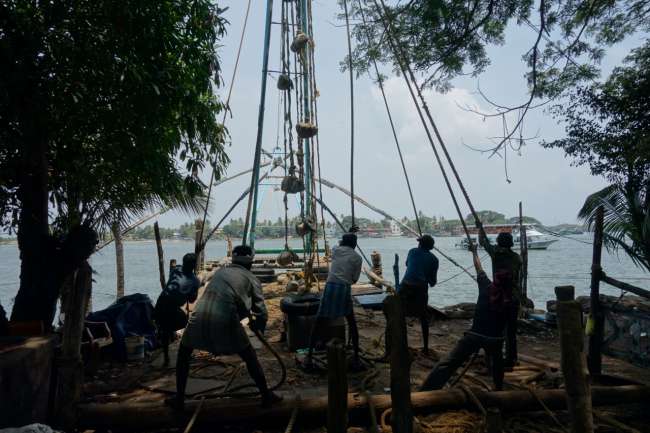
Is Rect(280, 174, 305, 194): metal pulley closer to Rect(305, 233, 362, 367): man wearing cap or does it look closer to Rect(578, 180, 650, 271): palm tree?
Rect(305, 233, 362, 367): man wearing cap

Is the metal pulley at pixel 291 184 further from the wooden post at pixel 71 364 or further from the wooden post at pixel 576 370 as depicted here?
the wooden post at pixel 576 370

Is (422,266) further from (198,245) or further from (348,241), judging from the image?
(198,245)

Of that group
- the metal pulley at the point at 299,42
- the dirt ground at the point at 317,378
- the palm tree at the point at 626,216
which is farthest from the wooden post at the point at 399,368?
the metal pulley at the point at 299,42


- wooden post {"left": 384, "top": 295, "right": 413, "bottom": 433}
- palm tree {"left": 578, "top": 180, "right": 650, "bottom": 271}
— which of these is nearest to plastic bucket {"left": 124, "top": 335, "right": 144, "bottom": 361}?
wooden post {"left": 384, "top": 295, "right": 413, "bottom": 433}

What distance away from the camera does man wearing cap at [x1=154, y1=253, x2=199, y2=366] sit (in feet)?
20.1

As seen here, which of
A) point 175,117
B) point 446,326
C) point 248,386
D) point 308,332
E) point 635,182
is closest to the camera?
point 248,386

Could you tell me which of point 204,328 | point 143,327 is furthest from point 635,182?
point 143,327

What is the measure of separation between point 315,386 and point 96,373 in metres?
3.12

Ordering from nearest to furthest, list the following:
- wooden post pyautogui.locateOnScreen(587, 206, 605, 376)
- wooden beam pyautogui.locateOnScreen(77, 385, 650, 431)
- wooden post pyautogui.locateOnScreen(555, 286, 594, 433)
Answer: wooden post pyautogui.locateOnScreen(555, 286, 594, 433) < wooden beam pyautogui.locateOnScreen(77, 385, 650, 431) < wooden post pyautogui.locateOnScreen(587, 206, 605, 376)

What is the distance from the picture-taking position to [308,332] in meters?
7.12

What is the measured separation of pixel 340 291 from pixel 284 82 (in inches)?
278

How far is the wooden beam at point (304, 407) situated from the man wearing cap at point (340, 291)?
142 cm

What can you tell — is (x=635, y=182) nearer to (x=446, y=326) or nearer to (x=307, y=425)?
(x=446, y=326)

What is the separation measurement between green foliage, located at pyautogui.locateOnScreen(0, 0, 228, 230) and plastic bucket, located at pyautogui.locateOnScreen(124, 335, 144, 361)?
7.72 feet
